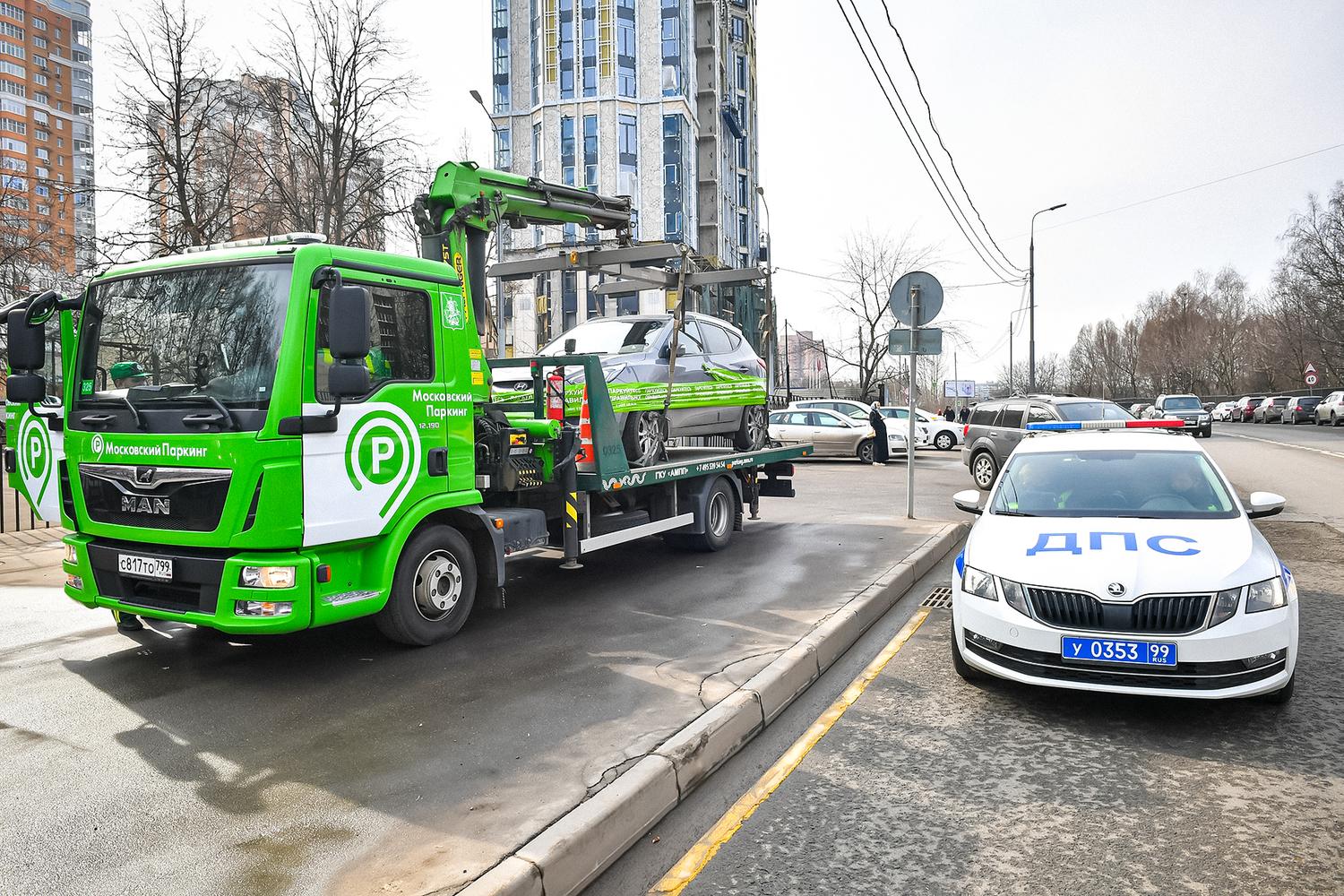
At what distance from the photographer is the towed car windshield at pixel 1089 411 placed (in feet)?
50.9

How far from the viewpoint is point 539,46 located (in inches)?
1738

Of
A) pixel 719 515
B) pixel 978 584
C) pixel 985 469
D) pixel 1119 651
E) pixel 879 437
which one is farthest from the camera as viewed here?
pixel 879 437

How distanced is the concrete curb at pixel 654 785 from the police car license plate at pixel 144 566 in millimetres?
3126

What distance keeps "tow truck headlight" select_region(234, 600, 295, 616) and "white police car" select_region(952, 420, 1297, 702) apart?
373cm

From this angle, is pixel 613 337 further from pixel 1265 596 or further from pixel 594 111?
pixel 594 111

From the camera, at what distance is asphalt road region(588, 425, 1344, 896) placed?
3166mm

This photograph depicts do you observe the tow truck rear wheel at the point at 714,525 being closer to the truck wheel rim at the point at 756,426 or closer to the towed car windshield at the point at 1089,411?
the truck wheel rim at the point at 756,426

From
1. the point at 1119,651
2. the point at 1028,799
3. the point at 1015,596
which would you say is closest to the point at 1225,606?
the point at 1119,651

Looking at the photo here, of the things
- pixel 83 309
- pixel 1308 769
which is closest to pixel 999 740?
pixel 1308 769

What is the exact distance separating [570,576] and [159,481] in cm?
409

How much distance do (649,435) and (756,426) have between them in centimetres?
292

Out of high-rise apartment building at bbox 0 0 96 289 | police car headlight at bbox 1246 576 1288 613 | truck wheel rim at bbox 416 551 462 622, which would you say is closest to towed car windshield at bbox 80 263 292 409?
truck wheel rim at bbox 416 551 462 622

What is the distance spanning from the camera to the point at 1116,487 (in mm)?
5922

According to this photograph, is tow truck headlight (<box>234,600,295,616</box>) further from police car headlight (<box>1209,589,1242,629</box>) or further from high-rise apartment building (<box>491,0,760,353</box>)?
high-rise apartment building (<box>491,0,760,353</box>)
